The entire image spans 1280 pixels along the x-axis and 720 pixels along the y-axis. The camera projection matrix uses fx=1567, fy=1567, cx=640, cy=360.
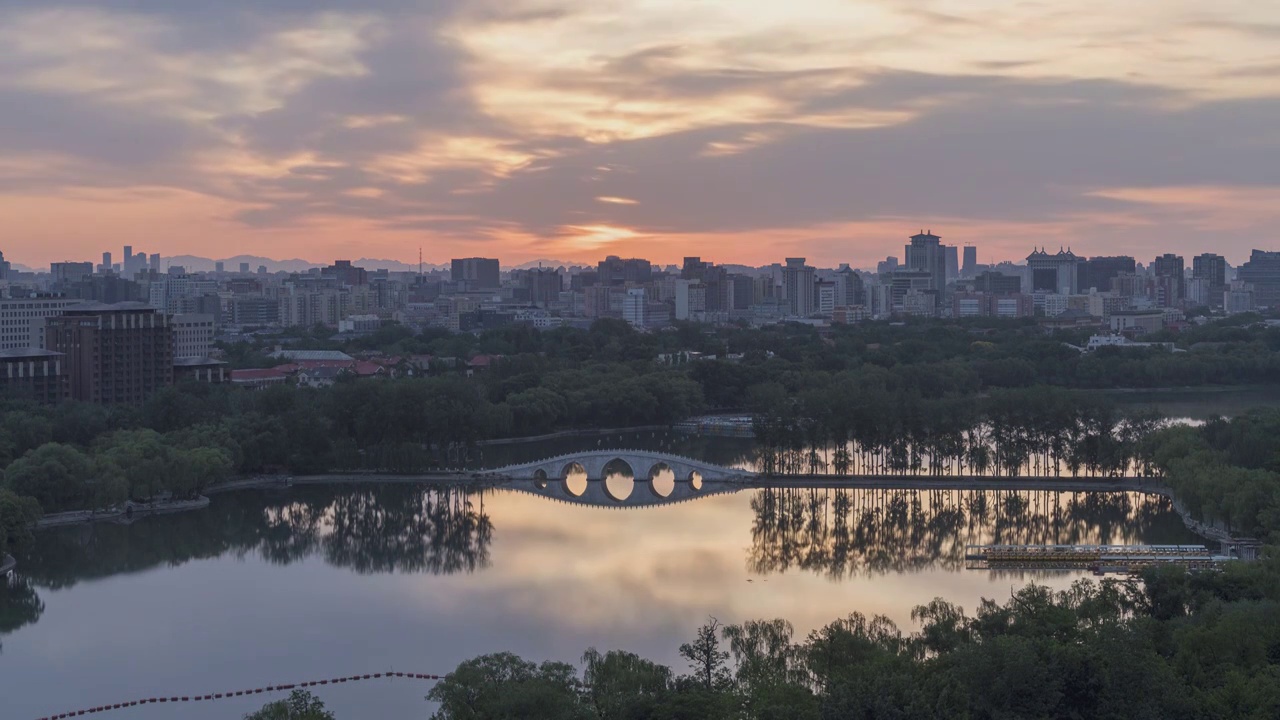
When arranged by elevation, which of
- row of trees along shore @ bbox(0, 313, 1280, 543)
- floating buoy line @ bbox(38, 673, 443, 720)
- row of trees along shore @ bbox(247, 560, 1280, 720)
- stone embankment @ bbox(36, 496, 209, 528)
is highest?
row of trees along shore @ bbox(0, 313, 1280, 543)

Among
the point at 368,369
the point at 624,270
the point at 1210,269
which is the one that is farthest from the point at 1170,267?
the point at 368,369

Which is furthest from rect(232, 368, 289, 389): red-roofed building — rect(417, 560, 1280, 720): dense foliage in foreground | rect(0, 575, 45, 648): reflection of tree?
rect(417, 560, 1280, 720): dense foliage in foreground

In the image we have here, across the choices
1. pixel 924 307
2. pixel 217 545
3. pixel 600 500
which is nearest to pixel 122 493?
pixel 217 545

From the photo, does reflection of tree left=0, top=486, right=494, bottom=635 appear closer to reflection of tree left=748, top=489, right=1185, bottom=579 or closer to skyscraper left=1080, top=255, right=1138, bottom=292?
reflection of tree left=748, top=489, right=1185, bottom=579

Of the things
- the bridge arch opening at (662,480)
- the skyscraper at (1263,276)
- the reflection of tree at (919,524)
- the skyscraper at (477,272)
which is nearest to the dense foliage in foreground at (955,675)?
the reflection of tree at (919,524)

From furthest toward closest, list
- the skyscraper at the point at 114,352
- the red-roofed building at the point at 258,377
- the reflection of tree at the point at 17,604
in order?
the red-roofed building at the point at 258,377 < the skyscraper at the point at 114,352 < the reflection of tree at the point at 17,604

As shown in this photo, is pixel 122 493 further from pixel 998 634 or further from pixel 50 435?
pixel 998 634

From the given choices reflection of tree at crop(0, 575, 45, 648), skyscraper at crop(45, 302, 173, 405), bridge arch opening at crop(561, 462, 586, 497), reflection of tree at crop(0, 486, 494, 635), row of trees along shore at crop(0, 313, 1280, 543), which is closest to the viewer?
reflection of tree at crop(0, 575, 45, 648)

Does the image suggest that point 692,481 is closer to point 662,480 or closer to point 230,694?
point 662,480

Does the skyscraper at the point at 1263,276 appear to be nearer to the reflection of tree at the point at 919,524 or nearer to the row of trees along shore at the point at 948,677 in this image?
the reflection of tree at the point at 919,524
